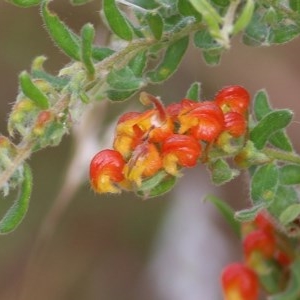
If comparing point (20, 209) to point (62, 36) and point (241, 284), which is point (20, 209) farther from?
point (241, 284)

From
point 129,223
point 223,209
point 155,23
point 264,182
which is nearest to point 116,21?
point 155,23

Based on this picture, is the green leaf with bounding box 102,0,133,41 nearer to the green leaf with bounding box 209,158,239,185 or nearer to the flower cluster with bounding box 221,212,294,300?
the green leaf with bounding box 209,158,239,185

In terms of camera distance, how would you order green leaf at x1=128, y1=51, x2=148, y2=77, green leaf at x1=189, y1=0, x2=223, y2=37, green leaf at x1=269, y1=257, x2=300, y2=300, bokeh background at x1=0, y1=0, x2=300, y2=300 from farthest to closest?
bokeh background at x1=0, y1=0, x2=300, y2=300
green leaf at x1=269, y1=257, x2=300, y2=300
green leaf at x1=128, y1=51, x2=148, y2=77
green leaf at x1=189, y1=0, x2=223, y2=37

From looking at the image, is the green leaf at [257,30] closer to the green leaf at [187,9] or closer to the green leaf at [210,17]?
the green leaf at [187,9]

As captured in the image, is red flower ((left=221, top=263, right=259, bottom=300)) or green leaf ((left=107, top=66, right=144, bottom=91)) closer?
green leaf ((left=107, top=66, right=144, bottom=91))

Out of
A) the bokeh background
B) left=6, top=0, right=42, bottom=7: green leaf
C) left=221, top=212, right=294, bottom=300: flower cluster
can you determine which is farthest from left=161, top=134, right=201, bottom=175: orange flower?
the bokeh background
